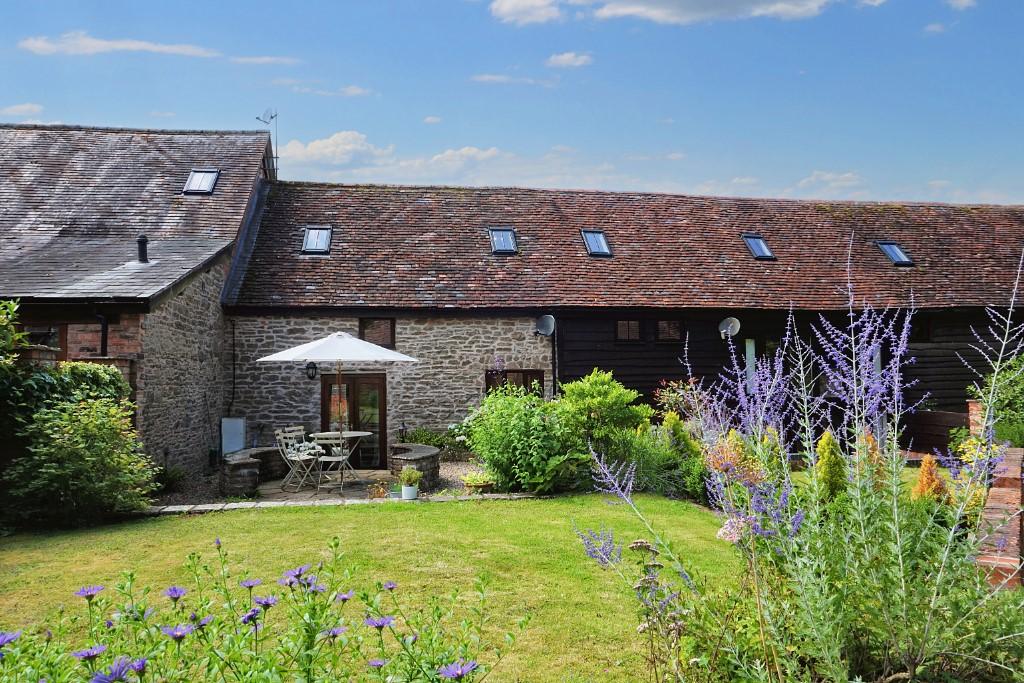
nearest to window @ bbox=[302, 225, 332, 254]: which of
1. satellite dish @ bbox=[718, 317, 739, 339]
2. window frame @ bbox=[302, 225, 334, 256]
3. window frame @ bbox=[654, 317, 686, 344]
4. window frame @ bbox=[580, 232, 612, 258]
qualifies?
window frame @ bbox=[302, 225, 334, 256]

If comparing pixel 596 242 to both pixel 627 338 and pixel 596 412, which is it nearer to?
pixel 627 338

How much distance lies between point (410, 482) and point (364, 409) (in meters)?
4.92

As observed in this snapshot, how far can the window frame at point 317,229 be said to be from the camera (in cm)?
1656

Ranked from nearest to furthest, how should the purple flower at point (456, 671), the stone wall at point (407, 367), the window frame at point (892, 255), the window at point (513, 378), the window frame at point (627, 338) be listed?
the purple flower at point (456, 671) < the stone wall at point (407, 367) < the window at point (513, 378) < the window frame at point (627, 338) < the window frame at point (892, 255)

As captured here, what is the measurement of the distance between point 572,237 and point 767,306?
16.0ft

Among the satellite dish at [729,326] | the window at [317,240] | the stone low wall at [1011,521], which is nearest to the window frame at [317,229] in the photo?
the window at [317,240]

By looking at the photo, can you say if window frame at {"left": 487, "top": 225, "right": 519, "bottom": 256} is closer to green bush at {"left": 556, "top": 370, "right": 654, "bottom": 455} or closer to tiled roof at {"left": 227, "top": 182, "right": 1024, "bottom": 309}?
tiled roof at {"left": 227, "top": 182, "right": 1024, "bottom": 309}

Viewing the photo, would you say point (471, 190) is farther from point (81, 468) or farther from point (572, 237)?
point (81, 468)

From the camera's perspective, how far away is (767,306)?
16453 millimetres

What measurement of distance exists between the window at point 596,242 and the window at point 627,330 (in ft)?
7.09

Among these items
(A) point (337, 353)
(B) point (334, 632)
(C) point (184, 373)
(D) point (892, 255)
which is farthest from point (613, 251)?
(B) point (334, 632)

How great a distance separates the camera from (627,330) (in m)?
16.3

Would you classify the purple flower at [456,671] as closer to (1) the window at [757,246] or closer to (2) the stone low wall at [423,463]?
(2) the stone low wall at [423,463]

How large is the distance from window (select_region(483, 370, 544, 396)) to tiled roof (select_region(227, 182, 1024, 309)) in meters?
1.46
